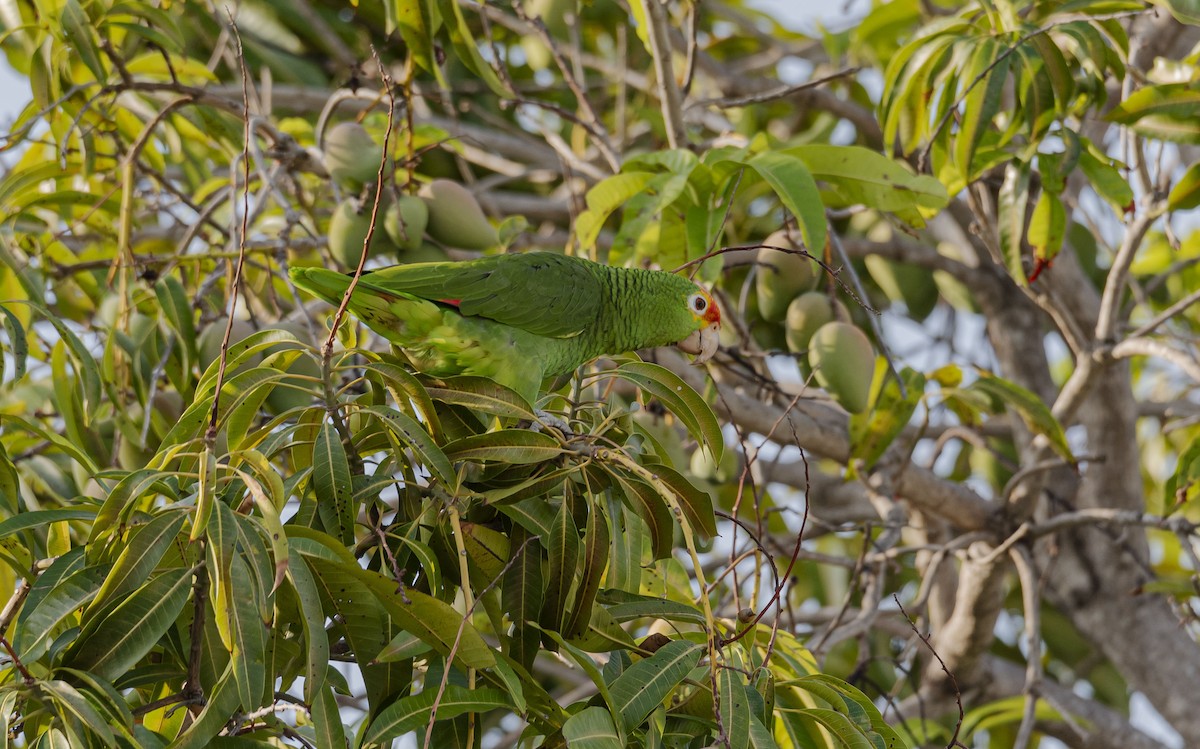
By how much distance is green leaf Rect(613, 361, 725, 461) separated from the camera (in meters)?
2.06

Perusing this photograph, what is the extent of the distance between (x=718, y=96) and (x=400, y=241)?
2266 millimetres

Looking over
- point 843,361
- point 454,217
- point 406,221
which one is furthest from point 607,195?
point 843,361

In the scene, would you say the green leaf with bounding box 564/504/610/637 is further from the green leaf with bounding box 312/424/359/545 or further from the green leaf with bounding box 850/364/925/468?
the green leaf with bounding box 850/364/925/468

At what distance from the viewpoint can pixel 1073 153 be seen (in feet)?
9.80

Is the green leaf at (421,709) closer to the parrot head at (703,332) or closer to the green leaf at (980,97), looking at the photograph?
the parrot head at (703,332)

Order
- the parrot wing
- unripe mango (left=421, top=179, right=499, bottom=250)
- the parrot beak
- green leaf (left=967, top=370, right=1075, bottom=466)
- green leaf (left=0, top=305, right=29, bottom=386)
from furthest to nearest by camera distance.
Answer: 1. green leaf (left=967, top=370, right=1075, bottom=466)
2. unripe mango (left=421, top=179, right=499, bottom=250)
3. the parrot beak
4. the parrot wing
5. green leaf (left=0, top=305, right=29, bottom=386)

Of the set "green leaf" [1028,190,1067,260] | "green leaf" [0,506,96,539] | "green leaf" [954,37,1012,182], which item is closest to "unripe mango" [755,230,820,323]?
"green leaf" [954,37,1012,182]

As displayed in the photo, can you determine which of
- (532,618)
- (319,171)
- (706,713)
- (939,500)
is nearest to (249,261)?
(319,171)

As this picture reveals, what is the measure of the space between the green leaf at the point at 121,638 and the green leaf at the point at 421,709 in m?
0.33

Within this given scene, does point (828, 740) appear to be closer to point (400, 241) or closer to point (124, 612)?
point (124, 612)

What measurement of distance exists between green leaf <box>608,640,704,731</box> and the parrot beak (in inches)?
48.1

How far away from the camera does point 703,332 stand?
2820 mm

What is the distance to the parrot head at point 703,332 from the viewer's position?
9.07 ft

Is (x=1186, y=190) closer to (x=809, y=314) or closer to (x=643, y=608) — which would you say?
(x=809, y=314)
